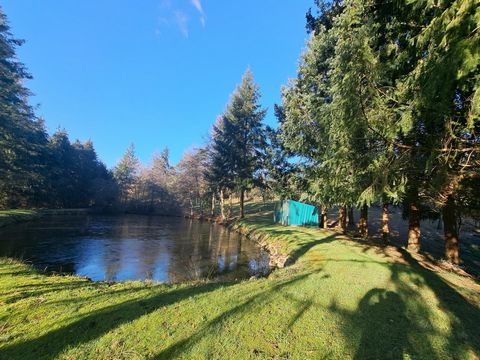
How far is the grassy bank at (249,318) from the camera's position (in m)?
4.09

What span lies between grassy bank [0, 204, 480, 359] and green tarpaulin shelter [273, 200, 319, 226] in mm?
14769

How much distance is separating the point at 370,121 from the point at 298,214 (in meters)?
16.9

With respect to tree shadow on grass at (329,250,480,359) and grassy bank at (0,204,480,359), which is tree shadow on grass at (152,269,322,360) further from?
tree shadow on grass at (329,250,480,359)

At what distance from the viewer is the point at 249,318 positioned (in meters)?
4.97

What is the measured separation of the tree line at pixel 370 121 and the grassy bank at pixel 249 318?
262 centimetres

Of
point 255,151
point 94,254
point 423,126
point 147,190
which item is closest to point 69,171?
point 147,190

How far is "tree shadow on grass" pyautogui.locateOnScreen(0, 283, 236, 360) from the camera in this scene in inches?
156

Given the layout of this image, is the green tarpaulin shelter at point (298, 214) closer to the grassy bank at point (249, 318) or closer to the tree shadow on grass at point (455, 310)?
the tree shadow on grass at point (455, 310)

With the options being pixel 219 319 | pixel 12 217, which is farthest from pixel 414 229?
pixel 12 217

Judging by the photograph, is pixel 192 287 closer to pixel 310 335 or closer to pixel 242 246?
pixel 310 335

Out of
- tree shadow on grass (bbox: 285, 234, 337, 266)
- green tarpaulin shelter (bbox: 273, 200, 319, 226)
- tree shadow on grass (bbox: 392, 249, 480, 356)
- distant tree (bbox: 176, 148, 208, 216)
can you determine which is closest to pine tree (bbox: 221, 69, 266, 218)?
green tarpaulin shelter (bbox: 273, 200, 319, 226)

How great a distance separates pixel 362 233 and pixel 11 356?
16.5 meters

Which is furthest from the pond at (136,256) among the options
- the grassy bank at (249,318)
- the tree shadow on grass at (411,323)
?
the tree shadow on grass at (411,323)

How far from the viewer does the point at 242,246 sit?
1847 centimetres
